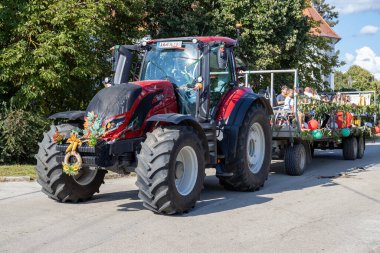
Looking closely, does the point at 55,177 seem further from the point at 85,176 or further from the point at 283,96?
the point at 283,96

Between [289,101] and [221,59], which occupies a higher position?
[221,59]

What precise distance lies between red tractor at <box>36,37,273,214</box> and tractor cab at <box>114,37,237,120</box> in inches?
0.7

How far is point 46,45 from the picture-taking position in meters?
14.7

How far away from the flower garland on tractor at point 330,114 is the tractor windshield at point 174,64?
4.21 meters

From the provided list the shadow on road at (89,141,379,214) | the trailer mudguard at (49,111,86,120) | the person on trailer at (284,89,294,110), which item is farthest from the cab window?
the person on trailer at (284,89,294,110)

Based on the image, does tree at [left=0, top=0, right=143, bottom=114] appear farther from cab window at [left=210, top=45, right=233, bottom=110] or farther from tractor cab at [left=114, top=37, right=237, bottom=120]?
cab window at [left=210, top=45, right=233, bottom=110]

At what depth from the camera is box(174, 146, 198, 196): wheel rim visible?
8.18 metres

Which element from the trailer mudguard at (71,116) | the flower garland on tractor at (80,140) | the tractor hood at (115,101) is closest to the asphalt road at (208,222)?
the flower garland on tractor at (80,140)

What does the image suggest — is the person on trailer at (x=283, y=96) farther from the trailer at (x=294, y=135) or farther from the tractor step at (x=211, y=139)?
the tractor step at (x=211, y=139)

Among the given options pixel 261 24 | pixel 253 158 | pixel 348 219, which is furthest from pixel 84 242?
pixel 261 24

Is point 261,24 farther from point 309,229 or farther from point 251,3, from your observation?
point 309,229

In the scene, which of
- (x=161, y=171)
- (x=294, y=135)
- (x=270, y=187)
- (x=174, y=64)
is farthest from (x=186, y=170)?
(x=294, y=135)

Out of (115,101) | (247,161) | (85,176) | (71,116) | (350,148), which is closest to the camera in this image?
(115,101)

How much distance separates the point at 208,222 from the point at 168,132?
4.54 ft
